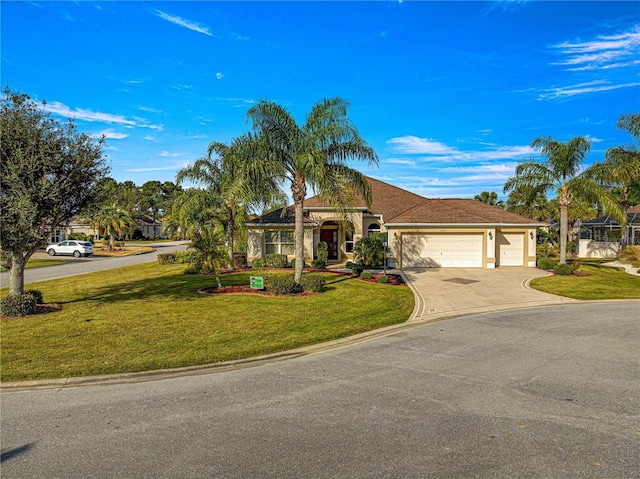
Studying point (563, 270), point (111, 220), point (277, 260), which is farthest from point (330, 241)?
point (111, 220)

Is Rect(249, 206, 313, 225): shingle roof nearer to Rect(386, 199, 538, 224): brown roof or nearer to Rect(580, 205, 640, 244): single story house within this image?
Rect(386, 199, 538, 224): brown roof

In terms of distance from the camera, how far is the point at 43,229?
35.4ft

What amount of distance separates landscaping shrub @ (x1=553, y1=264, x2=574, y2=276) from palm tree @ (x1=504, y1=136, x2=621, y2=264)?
0.94 metres

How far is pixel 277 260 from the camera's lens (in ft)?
78.4

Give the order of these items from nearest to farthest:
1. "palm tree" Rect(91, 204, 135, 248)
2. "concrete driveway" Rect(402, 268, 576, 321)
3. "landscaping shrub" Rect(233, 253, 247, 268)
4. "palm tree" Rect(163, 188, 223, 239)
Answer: "concrete driveway" Rect(402, 268, 576, 321) < "palm tree" Rect(163, 188, 223, 239) < "landscaping shrub" Rect(233, 253, 247, 268) < "palm tree" Rect(91, 204, 135, 248)

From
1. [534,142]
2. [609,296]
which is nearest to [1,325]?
[609,296]

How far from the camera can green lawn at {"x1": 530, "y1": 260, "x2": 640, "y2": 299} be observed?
15492mm

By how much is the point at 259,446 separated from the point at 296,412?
1007mm

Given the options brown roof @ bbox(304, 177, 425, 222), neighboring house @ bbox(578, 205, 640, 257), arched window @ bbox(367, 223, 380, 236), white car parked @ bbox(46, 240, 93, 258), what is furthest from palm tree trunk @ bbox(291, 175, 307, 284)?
neighboring house @ bbox(578, 205, 640, 257)

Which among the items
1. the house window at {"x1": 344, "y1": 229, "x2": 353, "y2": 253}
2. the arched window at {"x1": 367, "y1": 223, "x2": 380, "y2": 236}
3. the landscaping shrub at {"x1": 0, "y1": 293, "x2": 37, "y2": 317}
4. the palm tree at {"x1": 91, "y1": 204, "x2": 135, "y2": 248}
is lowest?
the landscaping shrub at {"x1": 0, "y1": 293, "x2": 37, "y2": 317}

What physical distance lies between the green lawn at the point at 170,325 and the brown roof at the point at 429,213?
922 cm

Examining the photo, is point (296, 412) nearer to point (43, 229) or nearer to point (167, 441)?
point (167, 441)

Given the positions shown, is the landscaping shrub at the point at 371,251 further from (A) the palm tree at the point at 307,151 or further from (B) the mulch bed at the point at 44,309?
(B) the mulch bed at the point at 44,309

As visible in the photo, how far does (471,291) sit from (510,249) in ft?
35.6
